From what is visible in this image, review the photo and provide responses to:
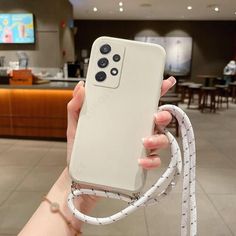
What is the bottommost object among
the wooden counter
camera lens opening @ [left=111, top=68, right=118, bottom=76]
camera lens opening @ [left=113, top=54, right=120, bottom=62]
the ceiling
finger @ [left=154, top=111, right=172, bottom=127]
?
the wooden counter

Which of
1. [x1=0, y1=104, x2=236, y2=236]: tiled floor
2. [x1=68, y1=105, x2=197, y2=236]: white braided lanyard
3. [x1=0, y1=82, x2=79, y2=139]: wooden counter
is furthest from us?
[x1=0, y1=82, x2=79, y2=139]: wooden counter

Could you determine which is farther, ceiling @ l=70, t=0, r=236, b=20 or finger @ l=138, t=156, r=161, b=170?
Result: ceiling @ l=70, t=0, r=236, b=20

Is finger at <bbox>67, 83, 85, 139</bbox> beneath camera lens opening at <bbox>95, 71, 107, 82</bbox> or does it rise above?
beneath

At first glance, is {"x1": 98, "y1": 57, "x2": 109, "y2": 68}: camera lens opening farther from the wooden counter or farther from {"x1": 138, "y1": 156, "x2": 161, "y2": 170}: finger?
the wooden counter

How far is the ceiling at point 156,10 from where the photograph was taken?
7578mm

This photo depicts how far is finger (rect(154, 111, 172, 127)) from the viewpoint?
1.99 feet

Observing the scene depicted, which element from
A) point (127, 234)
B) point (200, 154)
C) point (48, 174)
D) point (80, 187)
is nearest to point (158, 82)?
point (80, 187)

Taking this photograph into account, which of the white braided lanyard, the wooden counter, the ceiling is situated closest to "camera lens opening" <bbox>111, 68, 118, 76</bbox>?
the white braided lanyard

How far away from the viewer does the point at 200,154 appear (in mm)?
3850

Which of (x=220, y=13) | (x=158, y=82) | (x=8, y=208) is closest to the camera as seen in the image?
(x=158, y=82)

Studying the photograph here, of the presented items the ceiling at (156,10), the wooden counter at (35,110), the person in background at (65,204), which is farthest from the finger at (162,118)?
the ceiling at (156,10)

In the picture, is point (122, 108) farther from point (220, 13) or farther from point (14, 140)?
point (220, 13)

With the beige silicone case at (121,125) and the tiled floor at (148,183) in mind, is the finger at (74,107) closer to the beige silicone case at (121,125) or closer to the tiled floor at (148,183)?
the beige silicone case at (121,125)

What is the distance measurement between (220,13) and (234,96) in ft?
9.53
